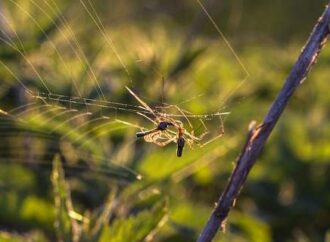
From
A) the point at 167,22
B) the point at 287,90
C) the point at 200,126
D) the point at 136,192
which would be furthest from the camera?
the point at 167,22

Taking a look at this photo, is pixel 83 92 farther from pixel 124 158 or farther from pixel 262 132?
pixel 262 132

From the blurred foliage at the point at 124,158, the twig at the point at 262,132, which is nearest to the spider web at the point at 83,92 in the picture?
the blurred foliage at the point at 124,158

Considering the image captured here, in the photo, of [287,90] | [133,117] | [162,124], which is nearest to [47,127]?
[133,117]

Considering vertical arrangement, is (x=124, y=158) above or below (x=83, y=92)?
below

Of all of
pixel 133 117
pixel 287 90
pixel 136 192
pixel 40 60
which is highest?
pixel 40 60

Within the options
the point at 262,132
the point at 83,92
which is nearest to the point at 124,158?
the point at 83,92

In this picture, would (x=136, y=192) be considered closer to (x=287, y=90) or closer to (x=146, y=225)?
(x=146, y=225)

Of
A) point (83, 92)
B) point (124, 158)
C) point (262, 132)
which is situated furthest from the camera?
point (83, 92)
